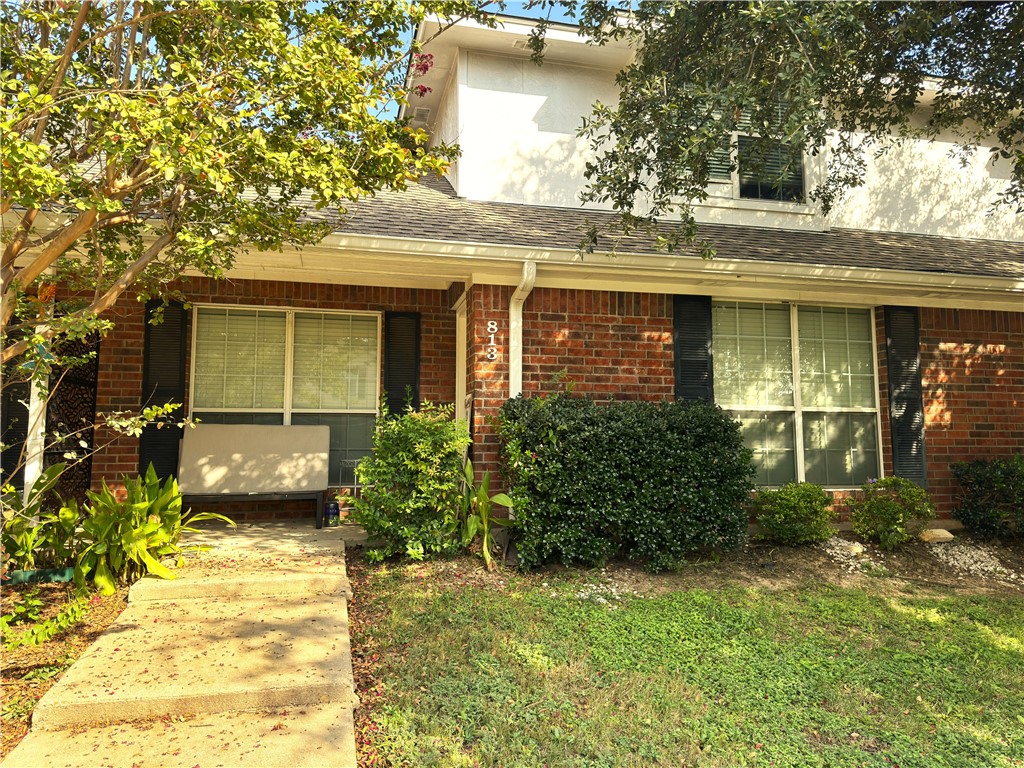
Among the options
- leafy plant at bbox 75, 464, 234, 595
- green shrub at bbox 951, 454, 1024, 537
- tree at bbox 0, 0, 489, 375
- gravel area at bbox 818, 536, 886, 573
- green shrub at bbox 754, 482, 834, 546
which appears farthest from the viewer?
green shrub at bbox 951, 454, 1024, 537

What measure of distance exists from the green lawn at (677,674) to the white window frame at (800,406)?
2075mm

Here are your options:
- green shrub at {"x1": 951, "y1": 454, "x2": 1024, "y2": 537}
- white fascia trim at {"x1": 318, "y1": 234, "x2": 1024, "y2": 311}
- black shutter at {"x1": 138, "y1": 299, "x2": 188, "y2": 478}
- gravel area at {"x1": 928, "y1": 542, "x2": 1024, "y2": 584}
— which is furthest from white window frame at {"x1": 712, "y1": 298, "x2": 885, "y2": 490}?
black shutter at {"x1": 138, "y1": 299, "x2": 188, "y2": 478}

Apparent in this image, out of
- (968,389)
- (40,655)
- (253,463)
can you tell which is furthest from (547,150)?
(40,655)

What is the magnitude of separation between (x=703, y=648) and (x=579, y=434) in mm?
→ 1972

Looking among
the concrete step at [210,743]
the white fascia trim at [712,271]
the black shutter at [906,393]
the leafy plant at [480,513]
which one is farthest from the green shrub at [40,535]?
the black shutter at [906,393]

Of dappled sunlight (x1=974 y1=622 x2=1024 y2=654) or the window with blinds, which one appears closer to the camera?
dappled sunlight (x1=974 y1=622 x2=1024 y2=654)

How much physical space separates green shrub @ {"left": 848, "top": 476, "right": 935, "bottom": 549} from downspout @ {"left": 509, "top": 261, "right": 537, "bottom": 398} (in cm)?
369

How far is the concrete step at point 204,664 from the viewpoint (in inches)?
122

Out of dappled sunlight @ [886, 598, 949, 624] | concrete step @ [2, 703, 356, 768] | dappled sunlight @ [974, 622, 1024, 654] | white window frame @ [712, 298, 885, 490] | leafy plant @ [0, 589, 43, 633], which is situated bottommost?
dappled sunlight @ [974, 622, 1024, 654]

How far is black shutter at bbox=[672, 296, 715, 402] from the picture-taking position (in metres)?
6.92

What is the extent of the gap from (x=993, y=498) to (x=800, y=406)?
2.16 metres

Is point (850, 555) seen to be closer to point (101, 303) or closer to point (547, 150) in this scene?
point (547, 150)

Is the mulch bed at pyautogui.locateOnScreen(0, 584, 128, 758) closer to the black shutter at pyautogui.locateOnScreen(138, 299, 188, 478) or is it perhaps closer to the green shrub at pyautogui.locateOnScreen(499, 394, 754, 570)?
the black shutter at pyautogui.locateOnScreen(138, 299, 188, 478)

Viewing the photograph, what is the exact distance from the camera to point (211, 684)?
326cm
